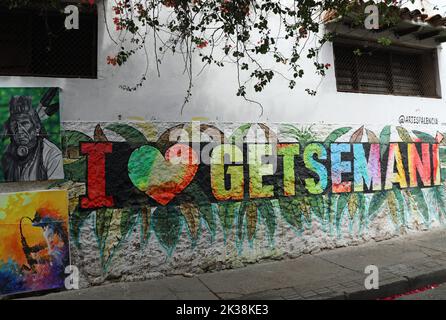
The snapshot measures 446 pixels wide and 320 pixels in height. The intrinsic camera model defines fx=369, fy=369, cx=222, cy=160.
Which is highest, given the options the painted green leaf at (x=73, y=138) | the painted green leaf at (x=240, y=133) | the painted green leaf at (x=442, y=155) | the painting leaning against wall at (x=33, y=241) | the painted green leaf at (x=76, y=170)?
the painted green leaf at (x=240, y=133)

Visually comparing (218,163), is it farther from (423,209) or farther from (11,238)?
(423,209)

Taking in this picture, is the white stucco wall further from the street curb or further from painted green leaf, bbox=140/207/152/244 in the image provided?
the street curb

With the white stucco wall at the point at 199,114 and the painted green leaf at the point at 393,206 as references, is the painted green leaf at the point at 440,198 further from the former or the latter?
the white stucco wall at the point at 199,114

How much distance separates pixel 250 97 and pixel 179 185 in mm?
1796

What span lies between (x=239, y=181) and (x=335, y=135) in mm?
1961

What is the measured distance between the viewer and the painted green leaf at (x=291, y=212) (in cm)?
589

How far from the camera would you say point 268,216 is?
5.79m

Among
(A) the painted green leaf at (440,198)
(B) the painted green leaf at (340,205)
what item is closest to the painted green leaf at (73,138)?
(B) the painted green leaf at (340,205)

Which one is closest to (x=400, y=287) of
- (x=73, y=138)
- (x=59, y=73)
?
(x=73, y=138)

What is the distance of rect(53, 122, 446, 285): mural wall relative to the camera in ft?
16.2

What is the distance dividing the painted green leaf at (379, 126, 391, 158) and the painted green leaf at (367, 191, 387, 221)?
727 mm

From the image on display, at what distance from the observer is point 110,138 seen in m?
5.02

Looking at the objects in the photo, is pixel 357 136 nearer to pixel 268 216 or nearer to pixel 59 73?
pixel 268 216

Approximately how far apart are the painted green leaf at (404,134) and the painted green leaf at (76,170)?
18.2 ft
